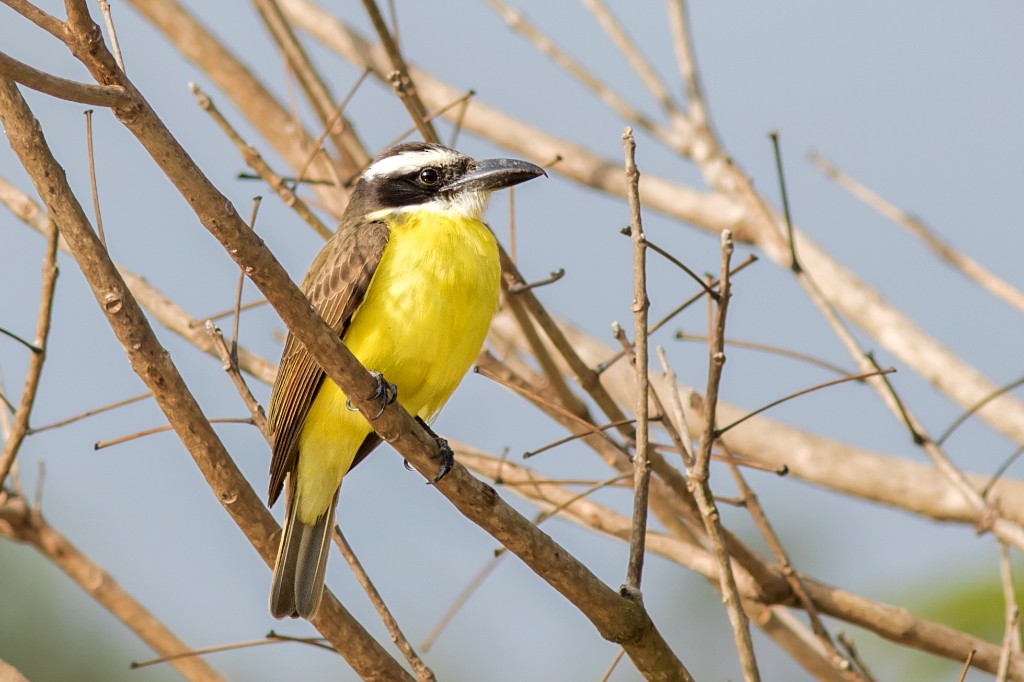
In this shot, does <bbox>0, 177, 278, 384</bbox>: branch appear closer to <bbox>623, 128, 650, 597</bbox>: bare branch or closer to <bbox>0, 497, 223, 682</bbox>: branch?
<bbox>0, 497, 223, 682</bbox>: branch

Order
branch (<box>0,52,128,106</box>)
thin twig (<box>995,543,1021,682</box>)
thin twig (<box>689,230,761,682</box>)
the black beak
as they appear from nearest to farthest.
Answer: branch (<box>0,52,128,106</box>)
thin twig (<box>689,230,761,682</box>)
thin twig (<box>995,543,1021,682</box>)
the black beak

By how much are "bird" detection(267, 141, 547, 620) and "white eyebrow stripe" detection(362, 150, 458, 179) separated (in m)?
0.22

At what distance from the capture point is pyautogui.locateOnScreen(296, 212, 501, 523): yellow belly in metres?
3.69

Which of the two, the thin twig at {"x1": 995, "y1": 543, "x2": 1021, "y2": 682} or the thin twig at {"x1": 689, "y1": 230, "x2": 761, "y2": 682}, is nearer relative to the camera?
the thin twig at {"x1": 689, "y1": 230, "x2": 761, "y2": 682}

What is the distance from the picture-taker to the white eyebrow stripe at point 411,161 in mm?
4328

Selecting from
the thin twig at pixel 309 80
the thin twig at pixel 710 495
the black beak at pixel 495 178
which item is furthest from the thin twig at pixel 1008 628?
the thin twig at pixel 309 80

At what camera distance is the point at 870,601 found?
144 inches

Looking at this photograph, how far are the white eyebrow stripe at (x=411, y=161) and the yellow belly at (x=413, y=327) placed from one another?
0.39 m

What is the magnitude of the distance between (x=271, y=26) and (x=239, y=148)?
78 cm

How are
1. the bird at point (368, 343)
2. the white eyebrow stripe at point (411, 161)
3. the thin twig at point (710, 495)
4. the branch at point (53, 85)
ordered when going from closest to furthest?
the branch at point (53, 85) → the thin twig at point (710, 495) → the bird at point (368, 343) → the white eyebrow stripe at point (411, 161)

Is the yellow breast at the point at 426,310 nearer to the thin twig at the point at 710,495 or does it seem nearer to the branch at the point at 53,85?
the thin twig at the point at 710,495

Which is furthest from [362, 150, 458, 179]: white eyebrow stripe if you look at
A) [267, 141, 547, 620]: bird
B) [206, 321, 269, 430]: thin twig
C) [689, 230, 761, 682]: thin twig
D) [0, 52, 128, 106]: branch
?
[0, 52, 128, 106]: branch

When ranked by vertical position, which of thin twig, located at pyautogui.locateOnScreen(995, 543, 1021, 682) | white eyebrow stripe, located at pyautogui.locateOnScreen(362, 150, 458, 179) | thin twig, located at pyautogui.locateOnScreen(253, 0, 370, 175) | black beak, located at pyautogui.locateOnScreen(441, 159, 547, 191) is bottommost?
thin twig, located at pyautogui.locateOnScreen(995, 543, 1021, 682)

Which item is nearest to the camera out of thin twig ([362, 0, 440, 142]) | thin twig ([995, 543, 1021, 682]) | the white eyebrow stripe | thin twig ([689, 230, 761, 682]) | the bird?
thin twig ([689, 230, 761, 682])
